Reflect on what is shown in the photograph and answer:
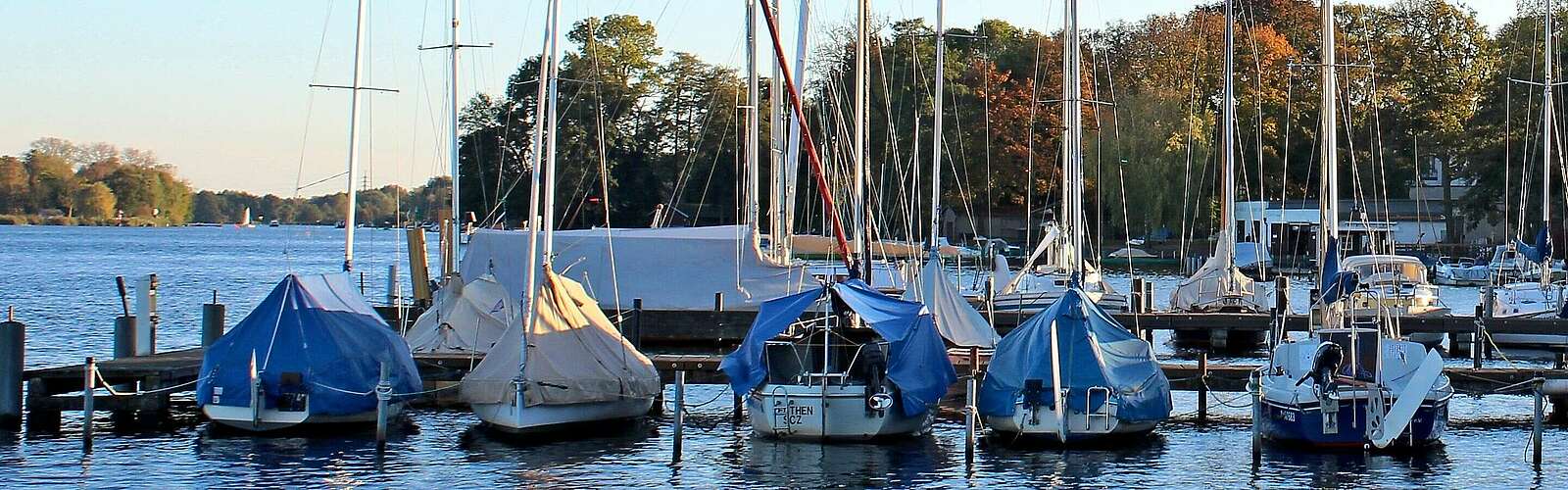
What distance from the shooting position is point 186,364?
109 ft

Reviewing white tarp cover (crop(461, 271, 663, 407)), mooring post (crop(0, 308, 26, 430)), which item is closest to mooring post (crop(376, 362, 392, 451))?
white tarp cover (crop(461, 271, 663, 407))


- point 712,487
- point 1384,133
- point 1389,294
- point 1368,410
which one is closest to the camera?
point 712,487

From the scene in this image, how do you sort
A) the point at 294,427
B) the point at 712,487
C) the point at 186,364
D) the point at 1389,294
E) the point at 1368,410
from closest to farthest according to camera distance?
the point at 712,487, the point at 1368,410, the point at 294,427, the point at 186,364, the point at 1389,294

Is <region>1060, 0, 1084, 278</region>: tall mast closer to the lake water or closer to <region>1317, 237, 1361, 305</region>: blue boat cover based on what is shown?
<region>1317, 237, 1361, 305</region>: blue boat cover

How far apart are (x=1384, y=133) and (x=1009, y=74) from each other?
2070cm

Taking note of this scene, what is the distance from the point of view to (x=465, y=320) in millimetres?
36531

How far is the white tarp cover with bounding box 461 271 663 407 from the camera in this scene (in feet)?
98.1

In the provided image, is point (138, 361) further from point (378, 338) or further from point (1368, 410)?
point (1368, 410)

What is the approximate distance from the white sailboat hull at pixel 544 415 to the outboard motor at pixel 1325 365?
1067cm

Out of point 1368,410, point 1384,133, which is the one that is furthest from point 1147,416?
point 1384,133

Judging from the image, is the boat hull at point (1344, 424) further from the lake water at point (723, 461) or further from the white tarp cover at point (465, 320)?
the white tarp cover at point (465, 320)

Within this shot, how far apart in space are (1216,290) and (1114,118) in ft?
145

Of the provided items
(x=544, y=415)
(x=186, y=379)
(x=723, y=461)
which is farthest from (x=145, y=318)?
(x=723, y=461)

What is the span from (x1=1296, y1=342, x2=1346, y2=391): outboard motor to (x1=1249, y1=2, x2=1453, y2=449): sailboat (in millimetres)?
15
